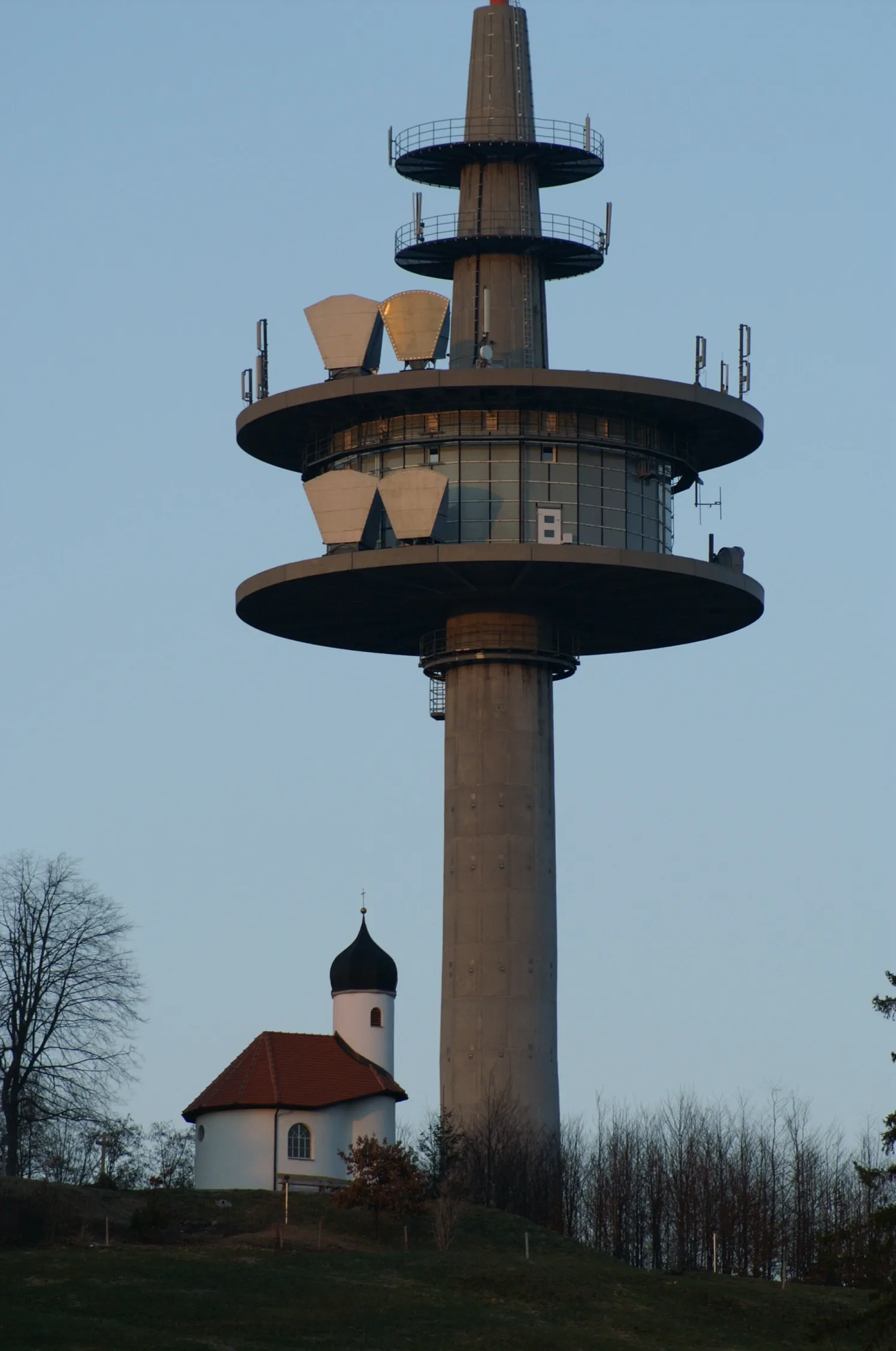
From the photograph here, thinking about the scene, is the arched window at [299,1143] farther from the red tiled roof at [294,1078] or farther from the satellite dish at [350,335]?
the satellite dish at [350,335]

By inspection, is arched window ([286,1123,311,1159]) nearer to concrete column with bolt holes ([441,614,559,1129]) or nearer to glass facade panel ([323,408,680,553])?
concrete column with bolt holes ([441,614,559,1129])

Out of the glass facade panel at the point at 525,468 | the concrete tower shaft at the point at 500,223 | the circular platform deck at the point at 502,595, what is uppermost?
the concrete tower shaft at the point at 500,223

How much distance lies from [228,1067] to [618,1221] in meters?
13.1

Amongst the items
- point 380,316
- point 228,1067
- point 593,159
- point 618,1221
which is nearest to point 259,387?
point 380,316

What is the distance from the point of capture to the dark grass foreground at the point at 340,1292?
212 feet

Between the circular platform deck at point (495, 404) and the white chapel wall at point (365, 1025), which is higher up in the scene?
the circular platform deck at point (495, 404)

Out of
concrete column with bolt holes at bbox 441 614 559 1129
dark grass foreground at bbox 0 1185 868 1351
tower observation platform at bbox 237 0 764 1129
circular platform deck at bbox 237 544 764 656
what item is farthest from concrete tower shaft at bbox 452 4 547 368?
dark grass foreground at bbox 0 1185 868 1351

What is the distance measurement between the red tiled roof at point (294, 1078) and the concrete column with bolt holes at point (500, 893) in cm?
268

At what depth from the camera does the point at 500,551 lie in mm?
85688

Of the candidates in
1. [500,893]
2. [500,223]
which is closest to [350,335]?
[500,223]

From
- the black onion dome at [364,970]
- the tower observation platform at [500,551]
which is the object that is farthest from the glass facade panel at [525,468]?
the black onion dome at [364,970]

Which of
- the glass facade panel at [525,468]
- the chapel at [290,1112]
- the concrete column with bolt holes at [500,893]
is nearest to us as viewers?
the chapel at [290,1112]

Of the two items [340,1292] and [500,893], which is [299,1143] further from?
[340,1292]

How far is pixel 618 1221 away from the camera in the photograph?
304 feet
